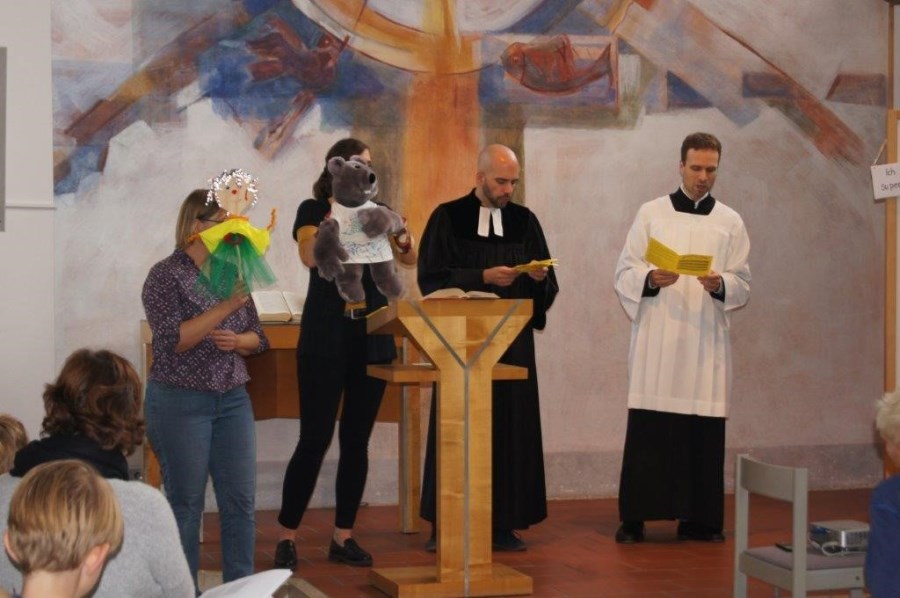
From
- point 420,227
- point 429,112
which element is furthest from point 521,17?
point 420,227

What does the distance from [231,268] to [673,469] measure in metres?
2.97

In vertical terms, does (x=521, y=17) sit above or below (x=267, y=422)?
above

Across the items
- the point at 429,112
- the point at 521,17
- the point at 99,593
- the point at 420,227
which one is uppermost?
the point at 521,17

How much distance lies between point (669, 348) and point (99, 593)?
412cm

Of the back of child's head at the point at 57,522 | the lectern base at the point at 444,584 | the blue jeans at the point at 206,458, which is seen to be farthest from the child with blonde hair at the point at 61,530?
the lectern base at the point at 444,584

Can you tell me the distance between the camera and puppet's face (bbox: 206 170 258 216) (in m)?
4.44

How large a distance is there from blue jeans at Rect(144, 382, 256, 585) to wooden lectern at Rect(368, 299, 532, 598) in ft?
2.73

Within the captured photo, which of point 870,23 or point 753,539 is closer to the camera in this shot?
point 753,539

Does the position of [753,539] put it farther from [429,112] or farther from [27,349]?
[27,349]

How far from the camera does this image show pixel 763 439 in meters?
8.35

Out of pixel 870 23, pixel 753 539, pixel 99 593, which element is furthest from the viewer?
pixel 870 23

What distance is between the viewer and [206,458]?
14.1 ft

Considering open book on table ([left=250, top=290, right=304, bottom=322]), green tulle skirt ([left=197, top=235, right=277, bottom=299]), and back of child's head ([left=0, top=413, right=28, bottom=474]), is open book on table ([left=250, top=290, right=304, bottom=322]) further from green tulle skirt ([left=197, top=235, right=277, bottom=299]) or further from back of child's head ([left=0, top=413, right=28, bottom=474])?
back of child's head ([left=0, top=413, right=28, bottom=474])

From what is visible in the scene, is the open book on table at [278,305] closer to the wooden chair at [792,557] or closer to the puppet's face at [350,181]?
the puppet's face at [350,181]
